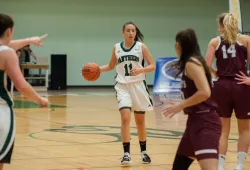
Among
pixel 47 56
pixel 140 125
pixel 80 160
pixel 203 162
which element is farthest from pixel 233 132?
pixel 47 56

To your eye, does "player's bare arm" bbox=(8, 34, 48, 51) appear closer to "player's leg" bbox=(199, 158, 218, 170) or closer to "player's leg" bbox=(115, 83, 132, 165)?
"player's leg" bbox=(199, 158, 218, 170)

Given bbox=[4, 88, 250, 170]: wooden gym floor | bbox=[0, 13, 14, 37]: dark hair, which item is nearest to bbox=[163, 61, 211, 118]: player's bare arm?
bbox=[0, 13, 14, 37]: dark hair

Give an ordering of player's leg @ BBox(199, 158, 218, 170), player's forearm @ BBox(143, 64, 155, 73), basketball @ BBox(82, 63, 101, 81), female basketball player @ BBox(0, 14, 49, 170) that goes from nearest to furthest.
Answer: female basketball player @ BBox(0, 14, 49, 170), player's leg @ BBox(199, 158, 218, 170), player's forearm @ BBox(143, 64, 155, 73), basketball @ BBox(82, 63, 101, 81)

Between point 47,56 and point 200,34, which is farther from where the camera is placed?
point 200,34

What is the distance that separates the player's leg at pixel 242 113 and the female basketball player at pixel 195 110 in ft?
4.98

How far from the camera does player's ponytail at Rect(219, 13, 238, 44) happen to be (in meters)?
6.22

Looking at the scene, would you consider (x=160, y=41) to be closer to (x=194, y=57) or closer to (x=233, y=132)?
(x=233, y=132)

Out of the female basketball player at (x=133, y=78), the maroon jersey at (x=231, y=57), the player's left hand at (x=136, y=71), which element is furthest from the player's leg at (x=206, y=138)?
the female basketball player at (x=133, y=78)

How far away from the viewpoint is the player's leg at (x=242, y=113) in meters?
6.29

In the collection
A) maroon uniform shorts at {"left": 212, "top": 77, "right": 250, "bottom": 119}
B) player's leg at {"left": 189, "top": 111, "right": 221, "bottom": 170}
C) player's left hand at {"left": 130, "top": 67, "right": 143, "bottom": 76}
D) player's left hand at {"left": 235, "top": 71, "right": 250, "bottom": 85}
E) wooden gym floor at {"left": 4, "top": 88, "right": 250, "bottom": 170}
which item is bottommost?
wooden gym floor at {"left": 4, "top": 88, "right": 250, "bottom": 170}

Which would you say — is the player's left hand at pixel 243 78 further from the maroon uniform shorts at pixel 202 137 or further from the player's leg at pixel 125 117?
the player's leg at pixel 125 117

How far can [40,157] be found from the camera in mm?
7695

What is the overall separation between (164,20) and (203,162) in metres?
23.2

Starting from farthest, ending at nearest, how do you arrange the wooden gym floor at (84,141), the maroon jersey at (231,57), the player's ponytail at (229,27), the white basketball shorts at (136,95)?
the white basketball shorts at (136,95), the wooden gym floor at (84,141), the maroon jersey at (231,57), the player's ponytail at (229,27)
